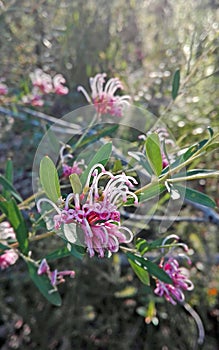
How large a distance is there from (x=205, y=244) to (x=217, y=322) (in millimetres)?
322

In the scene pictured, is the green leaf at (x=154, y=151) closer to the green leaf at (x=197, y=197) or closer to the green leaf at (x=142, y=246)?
the green leaf at (x=197, y=197)

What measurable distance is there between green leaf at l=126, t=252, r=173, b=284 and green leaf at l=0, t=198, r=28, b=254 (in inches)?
6.7

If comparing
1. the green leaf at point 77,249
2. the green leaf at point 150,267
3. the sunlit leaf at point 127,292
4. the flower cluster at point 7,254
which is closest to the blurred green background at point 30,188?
the sunlit leaf at point 127,292

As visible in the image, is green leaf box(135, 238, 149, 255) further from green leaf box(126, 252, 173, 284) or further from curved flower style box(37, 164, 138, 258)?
curved flower style box(37, 164, 138, 258)

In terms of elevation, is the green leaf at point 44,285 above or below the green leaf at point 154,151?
below

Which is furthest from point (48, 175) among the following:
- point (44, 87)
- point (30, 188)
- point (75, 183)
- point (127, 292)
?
point (30, 188)

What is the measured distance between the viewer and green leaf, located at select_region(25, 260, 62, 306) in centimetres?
68

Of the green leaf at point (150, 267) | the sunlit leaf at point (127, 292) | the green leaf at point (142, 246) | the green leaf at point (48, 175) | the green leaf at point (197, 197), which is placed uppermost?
the green leaf at point (48, 175)

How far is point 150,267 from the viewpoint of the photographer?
671mm

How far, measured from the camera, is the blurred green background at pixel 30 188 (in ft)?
4.70

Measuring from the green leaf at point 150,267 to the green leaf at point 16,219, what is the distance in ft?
0.56

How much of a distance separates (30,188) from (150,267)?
1.14m

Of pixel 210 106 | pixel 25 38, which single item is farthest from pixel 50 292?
pixel 25 38

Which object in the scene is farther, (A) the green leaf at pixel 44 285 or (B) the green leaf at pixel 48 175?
(A) the green leaf at pixel 44 285
